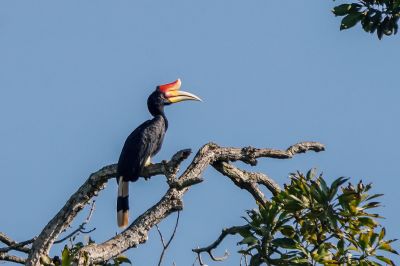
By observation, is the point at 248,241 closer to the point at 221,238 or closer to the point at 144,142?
the point at 221,238

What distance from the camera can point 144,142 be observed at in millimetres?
10844

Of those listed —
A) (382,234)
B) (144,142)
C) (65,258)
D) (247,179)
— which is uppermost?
(144,142)

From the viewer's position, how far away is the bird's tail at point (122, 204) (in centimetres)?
1003

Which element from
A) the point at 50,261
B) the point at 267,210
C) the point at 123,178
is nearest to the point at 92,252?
the point at 50,261

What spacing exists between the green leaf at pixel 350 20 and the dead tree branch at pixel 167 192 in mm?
1136

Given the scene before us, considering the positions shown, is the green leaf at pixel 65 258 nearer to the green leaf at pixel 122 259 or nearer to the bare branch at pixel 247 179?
the green leaf at pixel 122 259

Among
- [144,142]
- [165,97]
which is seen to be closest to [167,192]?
[144,142]

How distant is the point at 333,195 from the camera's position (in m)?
7.48

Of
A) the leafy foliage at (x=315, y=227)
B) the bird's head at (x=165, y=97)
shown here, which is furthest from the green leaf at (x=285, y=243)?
the bird's head at (x=165, y=97)

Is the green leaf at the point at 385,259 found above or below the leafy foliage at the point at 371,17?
below

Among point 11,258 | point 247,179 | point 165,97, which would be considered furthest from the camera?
point 165,97

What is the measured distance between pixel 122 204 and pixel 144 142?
98cm

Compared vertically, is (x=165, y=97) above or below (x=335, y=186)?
above

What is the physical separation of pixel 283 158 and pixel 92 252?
232 centimetres
